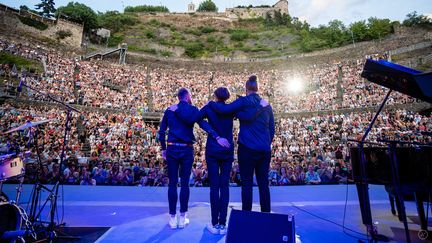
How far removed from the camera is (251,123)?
10.5 ft

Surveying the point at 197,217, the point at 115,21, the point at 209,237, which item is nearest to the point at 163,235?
the point at 209,237

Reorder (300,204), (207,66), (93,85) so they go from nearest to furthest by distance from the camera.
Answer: (300,204), (93,85), (207,66)

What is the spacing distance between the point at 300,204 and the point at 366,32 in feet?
155

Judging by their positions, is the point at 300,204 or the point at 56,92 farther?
the point at 56,92

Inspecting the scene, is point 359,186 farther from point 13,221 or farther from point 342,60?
point 342,60

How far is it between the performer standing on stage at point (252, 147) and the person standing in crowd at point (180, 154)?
24 cm

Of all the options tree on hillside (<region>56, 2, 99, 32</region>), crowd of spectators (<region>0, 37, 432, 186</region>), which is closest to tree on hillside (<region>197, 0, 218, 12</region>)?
tree on hillside (<region>56, 2, 99, 32</region>)

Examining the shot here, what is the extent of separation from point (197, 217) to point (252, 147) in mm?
1453

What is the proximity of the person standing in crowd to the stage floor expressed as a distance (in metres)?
0.21

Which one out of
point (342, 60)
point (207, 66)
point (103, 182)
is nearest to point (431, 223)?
point (103, 182)

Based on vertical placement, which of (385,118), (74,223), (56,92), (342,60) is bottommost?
(74,223)

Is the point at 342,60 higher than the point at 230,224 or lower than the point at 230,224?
higher

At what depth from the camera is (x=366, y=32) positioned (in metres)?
43.0

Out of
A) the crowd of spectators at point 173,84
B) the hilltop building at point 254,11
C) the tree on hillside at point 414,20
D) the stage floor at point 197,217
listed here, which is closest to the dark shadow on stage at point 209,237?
the stage floor at point 197,217
